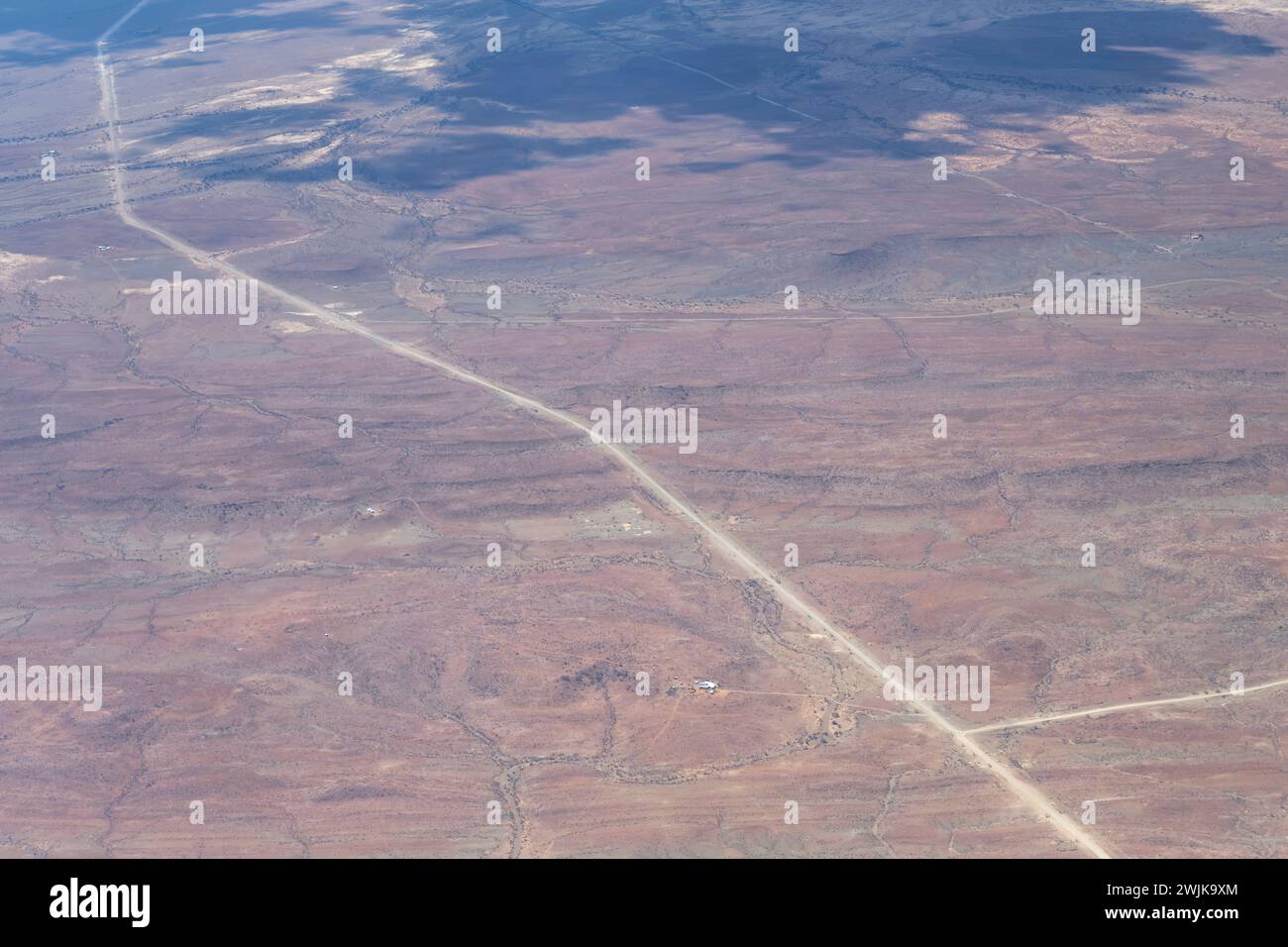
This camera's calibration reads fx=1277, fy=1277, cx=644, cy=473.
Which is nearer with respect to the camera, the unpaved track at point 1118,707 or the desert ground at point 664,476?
the desert ground at point 664,476

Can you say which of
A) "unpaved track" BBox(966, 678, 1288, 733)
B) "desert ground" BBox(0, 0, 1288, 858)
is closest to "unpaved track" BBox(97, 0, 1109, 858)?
"desert ground" BBox(0, 0, 1288, 858)

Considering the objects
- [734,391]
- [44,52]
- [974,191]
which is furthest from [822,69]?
[44,52]

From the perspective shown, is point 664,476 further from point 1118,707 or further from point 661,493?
point 1118,707

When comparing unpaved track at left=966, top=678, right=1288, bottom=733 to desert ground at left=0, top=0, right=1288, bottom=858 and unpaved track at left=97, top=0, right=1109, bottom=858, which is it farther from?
unpaved track at left=97, top=0, right=1109, bottom=858

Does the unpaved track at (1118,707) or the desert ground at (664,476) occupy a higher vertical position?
the desert ground at (664,476)

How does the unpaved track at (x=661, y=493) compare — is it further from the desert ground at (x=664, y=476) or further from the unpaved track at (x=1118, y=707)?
the unpaved track at (x=1118, y=707)

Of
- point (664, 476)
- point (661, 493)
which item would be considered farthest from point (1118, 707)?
point (664, 476)

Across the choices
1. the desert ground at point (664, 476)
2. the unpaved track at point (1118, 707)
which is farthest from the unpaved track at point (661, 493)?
the unpaved track at point (1118, 707)
